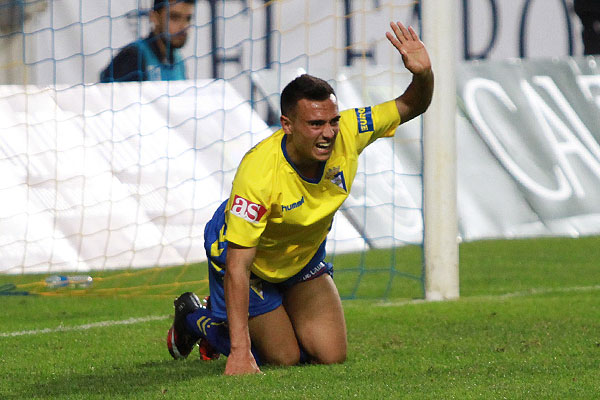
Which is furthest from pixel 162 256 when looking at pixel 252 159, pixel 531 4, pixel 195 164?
pixel 531 4

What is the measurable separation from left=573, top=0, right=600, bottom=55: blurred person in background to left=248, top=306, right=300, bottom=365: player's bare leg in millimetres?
8875

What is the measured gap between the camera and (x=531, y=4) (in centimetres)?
1259

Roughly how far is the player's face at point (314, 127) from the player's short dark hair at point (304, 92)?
0.07ft

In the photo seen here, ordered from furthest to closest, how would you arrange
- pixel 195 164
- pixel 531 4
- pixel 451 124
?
1. pixel 531 4
2. pixel 195 164
3. pixel 451 124

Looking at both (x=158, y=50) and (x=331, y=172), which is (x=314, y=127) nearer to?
(x=331, y=172)

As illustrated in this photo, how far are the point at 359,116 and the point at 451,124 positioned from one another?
240 cm

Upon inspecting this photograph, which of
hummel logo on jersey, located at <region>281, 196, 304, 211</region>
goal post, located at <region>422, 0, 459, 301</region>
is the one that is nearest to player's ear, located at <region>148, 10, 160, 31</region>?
goal post, located at <region>422, 0, 459, 301</region>

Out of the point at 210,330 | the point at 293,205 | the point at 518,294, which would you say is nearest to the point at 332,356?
the point at 210,330

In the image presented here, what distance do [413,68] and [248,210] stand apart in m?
1.00

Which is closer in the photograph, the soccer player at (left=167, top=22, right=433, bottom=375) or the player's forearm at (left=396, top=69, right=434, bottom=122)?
the soccer player at (left=167, top=22, right=433, bottom=375)

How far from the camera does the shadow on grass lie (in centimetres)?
400

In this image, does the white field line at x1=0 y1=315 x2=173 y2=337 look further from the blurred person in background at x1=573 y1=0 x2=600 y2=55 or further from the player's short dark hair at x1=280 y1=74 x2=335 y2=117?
the blurred person in background at x1=573 y1=0 x2=600 y2=55

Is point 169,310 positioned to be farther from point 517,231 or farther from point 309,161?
point 517,231

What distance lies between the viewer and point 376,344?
17.3ft
